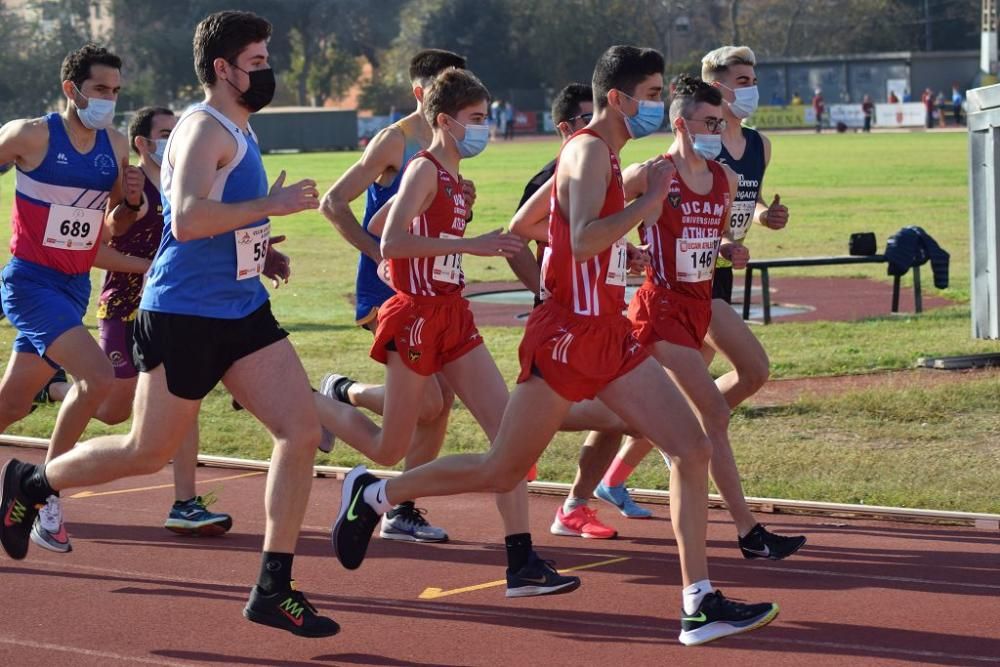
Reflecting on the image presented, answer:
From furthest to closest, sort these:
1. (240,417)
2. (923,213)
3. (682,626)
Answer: (923,213) → (240,417) → (682,626)

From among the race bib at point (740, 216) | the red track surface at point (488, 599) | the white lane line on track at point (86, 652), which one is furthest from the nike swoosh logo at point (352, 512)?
the race bib at point (740, 216)

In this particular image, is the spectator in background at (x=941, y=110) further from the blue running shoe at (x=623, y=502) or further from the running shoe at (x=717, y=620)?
the running shoe at (x=717, y=620)

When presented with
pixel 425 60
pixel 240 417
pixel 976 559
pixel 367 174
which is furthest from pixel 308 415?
pixel 240 417

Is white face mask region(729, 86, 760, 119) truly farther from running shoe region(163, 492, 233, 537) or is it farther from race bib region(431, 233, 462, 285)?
running shoe region(163, 492, 233, 537)

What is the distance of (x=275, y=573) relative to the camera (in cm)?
581

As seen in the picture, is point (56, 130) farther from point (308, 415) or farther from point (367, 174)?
point (308, 415)

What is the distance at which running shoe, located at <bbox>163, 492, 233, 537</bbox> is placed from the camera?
784 centimetres

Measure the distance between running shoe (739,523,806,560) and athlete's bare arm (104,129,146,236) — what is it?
3241mm

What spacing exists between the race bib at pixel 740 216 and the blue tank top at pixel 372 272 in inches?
67.1

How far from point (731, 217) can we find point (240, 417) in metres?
4.85

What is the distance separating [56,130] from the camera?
757 centimetres

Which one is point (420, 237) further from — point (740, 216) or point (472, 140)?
point (740, 216)

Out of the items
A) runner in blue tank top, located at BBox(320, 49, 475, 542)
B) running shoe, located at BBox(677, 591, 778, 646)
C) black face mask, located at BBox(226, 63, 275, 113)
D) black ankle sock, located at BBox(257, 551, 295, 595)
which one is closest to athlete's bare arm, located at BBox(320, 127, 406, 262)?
runner in blue tank top, located at BBox(320, 49, 475, 542)

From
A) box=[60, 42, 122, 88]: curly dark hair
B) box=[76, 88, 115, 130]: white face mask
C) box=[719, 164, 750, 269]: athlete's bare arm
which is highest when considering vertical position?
box=[60, 42, 122, 88]: curly dark hair
